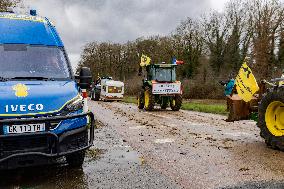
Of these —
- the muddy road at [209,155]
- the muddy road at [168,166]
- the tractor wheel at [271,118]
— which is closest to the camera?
the muddy road at [168,166]

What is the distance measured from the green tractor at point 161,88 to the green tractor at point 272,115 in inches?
460

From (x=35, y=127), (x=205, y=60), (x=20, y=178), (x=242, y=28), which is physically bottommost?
(x=20, y=178)

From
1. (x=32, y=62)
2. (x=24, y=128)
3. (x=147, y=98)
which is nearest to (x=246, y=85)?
(x=32, y=62)

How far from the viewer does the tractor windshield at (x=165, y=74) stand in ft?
68.1

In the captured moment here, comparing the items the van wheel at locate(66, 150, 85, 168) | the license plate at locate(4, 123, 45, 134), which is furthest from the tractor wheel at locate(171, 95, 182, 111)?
the license plate at locate(4, 123, 45, 134)

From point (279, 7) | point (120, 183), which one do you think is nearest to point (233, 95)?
point (120, 183)

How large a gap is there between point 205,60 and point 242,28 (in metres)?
6.02

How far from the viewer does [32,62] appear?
693 cm

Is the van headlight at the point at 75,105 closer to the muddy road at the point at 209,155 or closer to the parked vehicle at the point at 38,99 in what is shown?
the parked vehicle at the point at 38,99

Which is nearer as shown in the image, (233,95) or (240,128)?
(233,95)

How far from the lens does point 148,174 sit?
617 centimetres

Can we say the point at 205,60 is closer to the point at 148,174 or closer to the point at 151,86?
the point at 151,86

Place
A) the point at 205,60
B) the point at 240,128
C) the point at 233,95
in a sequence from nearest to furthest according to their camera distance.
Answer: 1. the point at 233,95
2. the point at 240,128
3. the point at 205,60

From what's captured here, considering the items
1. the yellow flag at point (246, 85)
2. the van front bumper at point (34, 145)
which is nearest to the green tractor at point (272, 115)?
the yellow flag at point (246, 85)
